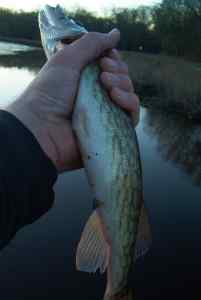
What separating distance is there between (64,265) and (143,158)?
470 cm

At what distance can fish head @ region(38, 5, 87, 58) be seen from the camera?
2.44 meters

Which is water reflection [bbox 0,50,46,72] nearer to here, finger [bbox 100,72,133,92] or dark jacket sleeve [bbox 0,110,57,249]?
finger [bbox 100,72,133,92]

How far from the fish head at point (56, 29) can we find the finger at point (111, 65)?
271 millimetres

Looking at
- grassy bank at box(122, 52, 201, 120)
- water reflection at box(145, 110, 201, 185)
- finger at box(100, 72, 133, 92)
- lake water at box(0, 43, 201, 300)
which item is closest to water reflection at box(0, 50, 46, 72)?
grassy bank at box(122, 52, 201, 120)

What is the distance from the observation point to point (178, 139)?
12.5m

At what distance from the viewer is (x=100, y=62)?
8.08ft

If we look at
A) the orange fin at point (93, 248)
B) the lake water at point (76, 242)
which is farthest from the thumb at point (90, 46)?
the lake water at point (76, 242)

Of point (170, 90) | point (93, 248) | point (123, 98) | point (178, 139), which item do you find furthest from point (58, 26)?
point (170, 90)

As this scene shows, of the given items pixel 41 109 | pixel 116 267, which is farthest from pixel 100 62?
pixel 116 267

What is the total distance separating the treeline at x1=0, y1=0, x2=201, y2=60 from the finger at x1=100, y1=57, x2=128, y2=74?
38.7 metres

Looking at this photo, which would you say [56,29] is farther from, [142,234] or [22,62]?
[22,62]

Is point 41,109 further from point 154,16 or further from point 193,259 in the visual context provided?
point 154,16

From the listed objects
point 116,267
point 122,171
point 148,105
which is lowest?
point 148,105

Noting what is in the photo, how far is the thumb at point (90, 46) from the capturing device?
2.43m
